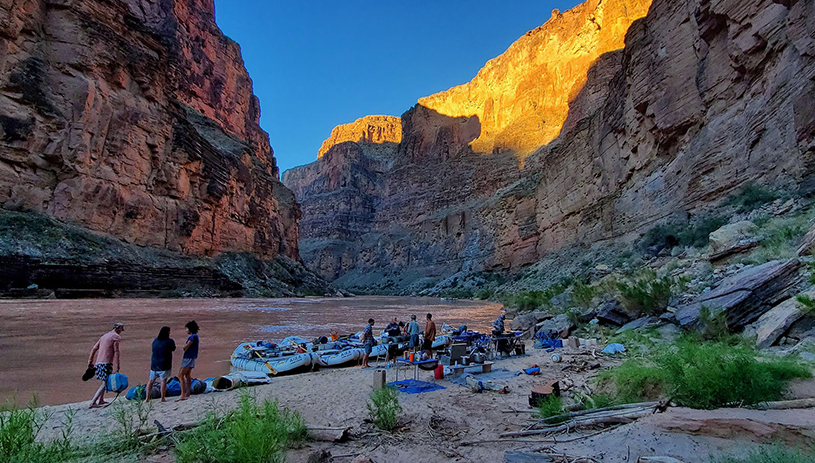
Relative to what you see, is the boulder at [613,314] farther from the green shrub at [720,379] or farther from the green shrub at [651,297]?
the green shrub at [720,379]

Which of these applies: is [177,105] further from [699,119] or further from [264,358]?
[699,119]

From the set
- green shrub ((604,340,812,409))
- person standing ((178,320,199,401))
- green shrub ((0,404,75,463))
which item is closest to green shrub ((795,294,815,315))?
green shrub ((604,340,812,409))

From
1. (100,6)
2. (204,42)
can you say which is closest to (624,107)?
(100,6)

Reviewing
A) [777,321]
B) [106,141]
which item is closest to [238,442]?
[777,321]

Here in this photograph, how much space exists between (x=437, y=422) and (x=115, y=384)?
17.4ft

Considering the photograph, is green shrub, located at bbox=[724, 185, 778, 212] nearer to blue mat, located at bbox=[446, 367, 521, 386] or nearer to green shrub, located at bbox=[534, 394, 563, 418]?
blue mat, located at bbox=[446, 367, 521, 386]

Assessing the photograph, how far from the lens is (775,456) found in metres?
2.51

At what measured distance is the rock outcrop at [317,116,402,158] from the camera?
15538 cm

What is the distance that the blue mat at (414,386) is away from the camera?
7.10 meters

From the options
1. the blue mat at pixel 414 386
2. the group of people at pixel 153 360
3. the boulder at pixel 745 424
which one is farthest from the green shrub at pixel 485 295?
the boulder at pixel 745 424

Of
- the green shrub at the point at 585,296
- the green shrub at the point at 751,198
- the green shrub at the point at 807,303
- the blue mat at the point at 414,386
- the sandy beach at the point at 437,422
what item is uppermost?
the green shrub at the point at 751,198

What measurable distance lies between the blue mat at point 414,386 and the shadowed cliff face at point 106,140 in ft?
94.9

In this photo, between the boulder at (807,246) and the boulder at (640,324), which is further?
the boulder at (640,324)

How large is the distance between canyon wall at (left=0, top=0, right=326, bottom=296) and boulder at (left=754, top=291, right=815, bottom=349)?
34441 millimetres
